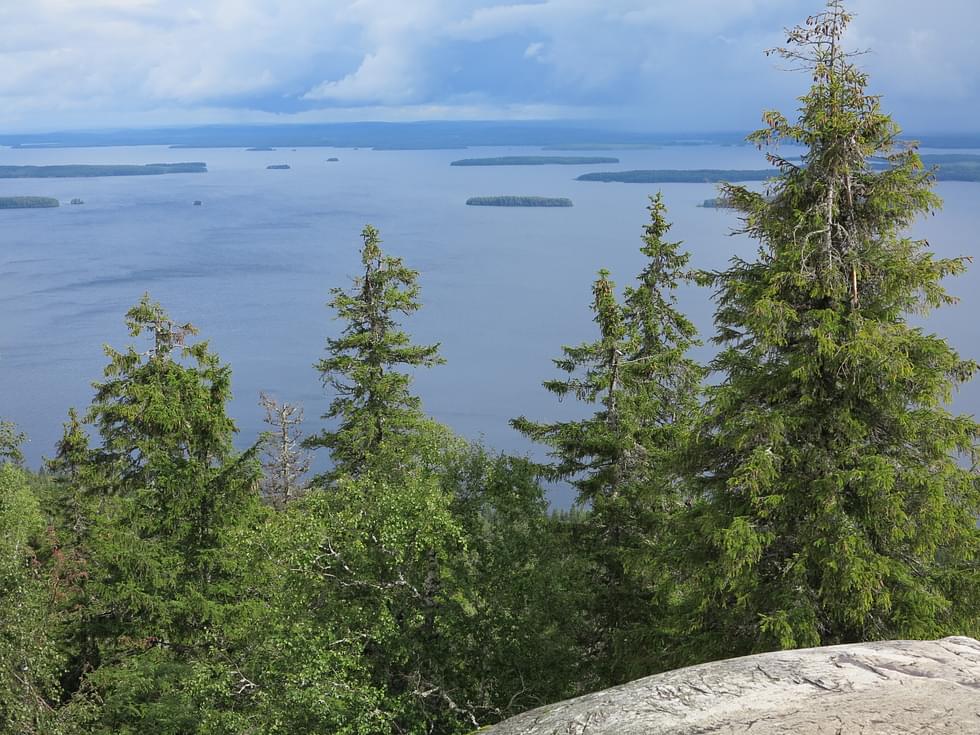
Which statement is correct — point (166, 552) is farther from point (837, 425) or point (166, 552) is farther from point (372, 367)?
point (837, 425)

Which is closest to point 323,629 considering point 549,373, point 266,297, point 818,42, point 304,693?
point 304,693

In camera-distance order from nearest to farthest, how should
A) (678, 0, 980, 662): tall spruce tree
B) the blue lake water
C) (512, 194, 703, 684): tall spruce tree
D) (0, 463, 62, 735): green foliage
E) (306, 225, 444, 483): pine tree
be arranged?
(678, 0, 980, 662): tall spruce tree
(0, 463, 62, 735): green foliage
(512, 194, 703, 684): tall spruce tree
(306, 225, 444, 483): pine tree
the blue lake water

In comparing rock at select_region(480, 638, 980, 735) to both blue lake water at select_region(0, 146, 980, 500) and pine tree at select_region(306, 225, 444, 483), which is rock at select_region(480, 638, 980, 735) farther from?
blue lake water at select_region(0, 146, 980, 500)

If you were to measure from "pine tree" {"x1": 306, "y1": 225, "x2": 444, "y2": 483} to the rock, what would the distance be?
48.2ft

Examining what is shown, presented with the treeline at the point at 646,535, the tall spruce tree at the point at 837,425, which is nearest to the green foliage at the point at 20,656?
the treeline at the point at 646,535

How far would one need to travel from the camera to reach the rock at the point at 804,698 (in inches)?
311

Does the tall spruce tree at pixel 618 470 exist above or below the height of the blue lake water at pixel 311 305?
above

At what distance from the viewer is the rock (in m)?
7.89

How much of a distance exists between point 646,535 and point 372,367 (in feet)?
31.9

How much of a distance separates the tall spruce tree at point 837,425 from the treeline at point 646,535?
0.13 ft

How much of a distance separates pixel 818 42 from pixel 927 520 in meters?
6.94

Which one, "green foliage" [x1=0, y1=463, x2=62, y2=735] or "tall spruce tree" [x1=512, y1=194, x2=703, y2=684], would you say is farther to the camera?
"tall spruce tree" [x1=512, y1=194, x2=703, y2=684]

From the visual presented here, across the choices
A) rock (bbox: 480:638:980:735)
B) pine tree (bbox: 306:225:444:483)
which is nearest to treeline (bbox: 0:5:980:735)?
rock (bbox: 480:638:980:735)

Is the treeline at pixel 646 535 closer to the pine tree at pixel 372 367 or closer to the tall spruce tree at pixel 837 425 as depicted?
the tall spruce tree at pixel 837 425
